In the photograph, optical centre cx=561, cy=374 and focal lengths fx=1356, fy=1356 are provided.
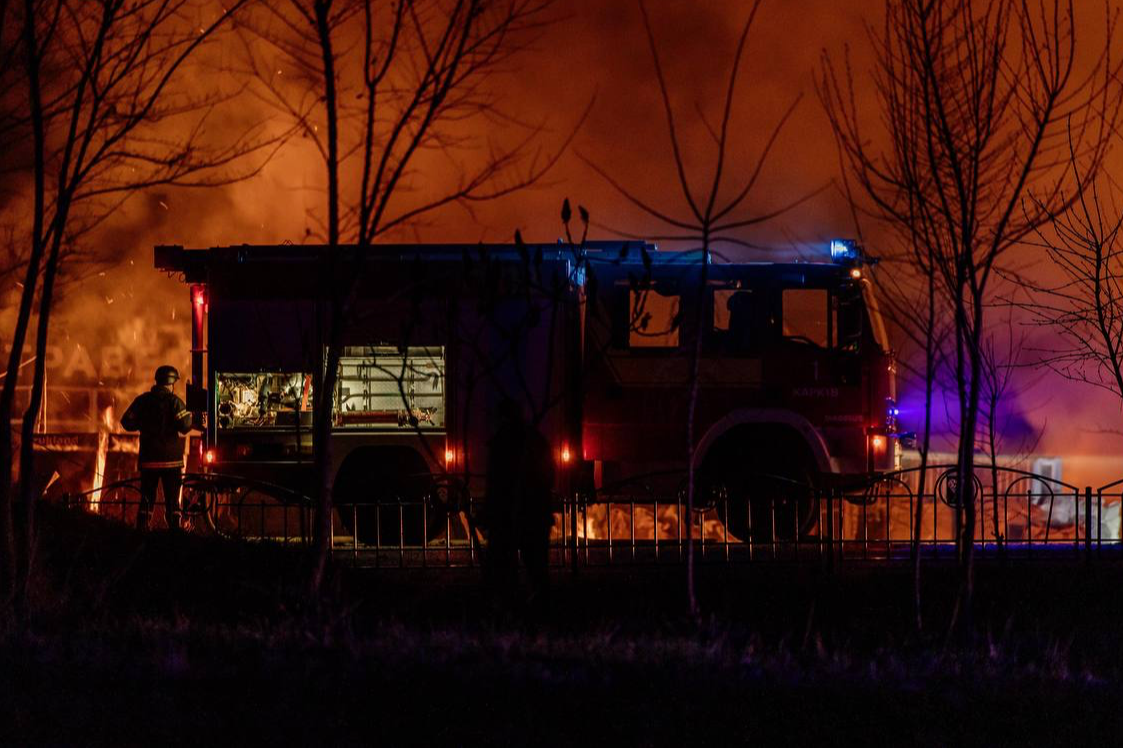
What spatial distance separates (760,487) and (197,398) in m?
5.78

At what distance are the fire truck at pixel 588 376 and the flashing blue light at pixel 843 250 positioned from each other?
21 mm

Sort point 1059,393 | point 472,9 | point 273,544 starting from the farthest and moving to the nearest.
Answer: point 1059,393 < point 273,544 < point 472,9

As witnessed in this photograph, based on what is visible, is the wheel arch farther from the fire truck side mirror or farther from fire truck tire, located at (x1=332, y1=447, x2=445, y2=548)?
the fire truck side mirror

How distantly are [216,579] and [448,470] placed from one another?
11.2 ft

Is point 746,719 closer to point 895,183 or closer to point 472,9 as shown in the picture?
point 895,183

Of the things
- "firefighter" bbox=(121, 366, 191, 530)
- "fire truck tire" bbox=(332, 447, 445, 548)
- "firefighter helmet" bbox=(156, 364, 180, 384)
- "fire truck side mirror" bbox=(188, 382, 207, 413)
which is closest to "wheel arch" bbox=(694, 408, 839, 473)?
"fire truck tire" bbox=(332, 447, 445, 548)

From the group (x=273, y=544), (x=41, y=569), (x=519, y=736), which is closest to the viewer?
(x=519, y=736)

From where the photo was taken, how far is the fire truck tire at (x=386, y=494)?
13484 mm

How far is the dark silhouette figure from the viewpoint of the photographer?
1016cm

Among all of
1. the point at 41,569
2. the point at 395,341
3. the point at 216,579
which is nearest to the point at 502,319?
the point at 395,341

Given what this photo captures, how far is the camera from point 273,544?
39.2 feet

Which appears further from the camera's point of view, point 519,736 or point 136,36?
point 136,36

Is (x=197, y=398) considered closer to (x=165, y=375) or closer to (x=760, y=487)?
(x=165, y=375)

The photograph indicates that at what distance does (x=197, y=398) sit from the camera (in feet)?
45.5
